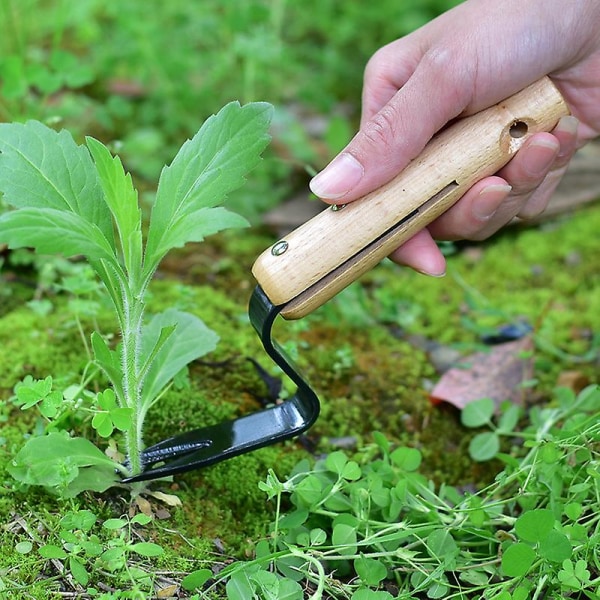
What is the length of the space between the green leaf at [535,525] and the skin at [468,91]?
2.49ft

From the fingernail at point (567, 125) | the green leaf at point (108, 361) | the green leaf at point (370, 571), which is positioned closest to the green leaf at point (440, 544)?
the green leaf at point (370, 571)

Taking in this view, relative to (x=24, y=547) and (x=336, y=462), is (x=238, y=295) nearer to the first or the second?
(x=336, y=462)

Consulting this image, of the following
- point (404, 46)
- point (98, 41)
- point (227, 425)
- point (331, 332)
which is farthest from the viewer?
point (98, 41)

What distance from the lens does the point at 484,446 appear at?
2217mm

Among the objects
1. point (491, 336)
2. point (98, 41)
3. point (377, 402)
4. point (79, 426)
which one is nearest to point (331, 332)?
point (377, 402)

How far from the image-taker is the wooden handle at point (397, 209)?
1733 millimetres

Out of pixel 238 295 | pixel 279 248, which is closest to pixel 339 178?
pixel 279 248

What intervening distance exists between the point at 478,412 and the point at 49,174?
1297 mm

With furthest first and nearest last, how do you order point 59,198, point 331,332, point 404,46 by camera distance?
point 331,332 → point 404,46 → point 59,198

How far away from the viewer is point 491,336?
2.77 meters

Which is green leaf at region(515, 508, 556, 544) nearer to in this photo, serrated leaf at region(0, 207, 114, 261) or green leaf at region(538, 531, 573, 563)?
green leaf at region(538, 531, 573, 563)

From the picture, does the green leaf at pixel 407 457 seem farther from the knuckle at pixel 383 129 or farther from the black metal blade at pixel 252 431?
the knuckle at pixel 383 129

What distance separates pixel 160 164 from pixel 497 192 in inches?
67.5

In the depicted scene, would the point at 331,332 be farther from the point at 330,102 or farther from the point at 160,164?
the point at 330,102
